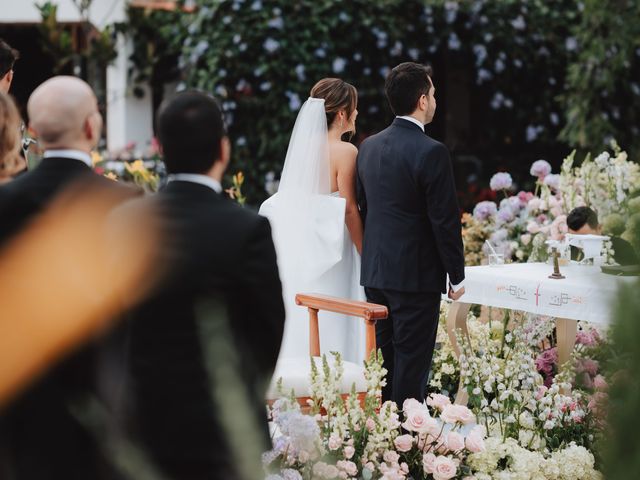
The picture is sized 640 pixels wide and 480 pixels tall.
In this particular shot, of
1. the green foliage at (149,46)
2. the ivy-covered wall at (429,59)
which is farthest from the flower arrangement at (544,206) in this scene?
the green foliage at (149,46)

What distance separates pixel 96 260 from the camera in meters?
2.31

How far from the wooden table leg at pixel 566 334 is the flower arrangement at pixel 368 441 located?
1488mm

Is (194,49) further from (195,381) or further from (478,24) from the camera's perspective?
(195,381)

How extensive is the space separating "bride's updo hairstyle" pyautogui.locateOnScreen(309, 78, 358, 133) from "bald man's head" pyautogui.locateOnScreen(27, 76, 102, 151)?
268 cm

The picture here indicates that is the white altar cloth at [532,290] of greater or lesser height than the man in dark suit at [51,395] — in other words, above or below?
below

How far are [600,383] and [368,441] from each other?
2229 mm

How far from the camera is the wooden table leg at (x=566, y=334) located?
4840 mm

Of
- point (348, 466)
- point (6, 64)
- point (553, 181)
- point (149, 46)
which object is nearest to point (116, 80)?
point (149, 46)

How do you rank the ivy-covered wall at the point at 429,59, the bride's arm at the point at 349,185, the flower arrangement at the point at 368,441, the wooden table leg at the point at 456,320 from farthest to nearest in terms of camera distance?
the ivy-covered wall at the point at 429,59, the wooden table leg at the point at 456,320, the bride's arm at the point at 349,185, the flower arrangement at the point at 368,441

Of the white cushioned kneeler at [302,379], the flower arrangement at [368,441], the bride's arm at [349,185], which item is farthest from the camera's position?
the bride's arm at [349,185]

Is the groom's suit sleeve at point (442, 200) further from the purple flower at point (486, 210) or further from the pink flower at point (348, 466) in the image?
the purple flower at point (486, 210)

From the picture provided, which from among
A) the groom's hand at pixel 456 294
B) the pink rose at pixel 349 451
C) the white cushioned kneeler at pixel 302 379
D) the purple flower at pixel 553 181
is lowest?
the white cushioned kneeler at pixel 302 379

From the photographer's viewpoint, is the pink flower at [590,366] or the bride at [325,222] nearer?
the pink flower at [590,366]

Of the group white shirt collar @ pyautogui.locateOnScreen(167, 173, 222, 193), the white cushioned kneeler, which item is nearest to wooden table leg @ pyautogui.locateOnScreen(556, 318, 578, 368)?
the white cushioned kneeler
